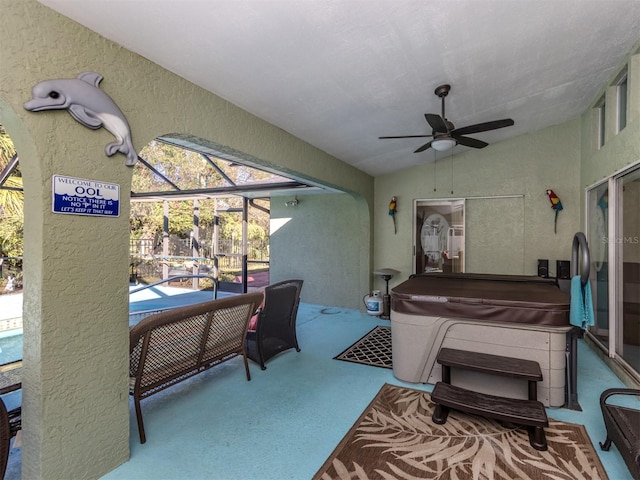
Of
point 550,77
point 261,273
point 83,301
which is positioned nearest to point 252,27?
point 83,301

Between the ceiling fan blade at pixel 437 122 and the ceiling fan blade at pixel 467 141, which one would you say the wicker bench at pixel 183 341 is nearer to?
the ceiling fan blade at pixel 437 122

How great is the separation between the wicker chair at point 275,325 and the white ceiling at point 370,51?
2001mm

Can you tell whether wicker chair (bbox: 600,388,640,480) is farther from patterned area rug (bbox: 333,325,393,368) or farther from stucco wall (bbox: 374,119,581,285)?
stucco wall (bbox: 374,119,581,285)

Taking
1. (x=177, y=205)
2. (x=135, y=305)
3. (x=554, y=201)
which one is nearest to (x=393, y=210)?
(x=554, y=201)

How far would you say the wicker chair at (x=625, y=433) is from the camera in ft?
6.50

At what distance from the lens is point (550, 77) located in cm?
399

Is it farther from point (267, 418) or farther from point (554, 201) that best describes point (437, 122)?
point (554, 201)

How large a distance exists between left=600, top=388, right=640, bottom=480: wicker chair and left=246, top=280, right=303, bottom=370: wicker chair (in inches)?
123

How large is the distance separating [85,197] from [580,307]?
4.01m

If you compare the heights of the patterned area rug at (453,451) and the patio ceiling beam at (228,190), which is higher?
the patio ceiling beam at (228,190)

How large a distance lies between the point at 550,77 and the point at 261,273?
10.2m

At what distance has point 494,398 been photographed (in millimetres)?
2740

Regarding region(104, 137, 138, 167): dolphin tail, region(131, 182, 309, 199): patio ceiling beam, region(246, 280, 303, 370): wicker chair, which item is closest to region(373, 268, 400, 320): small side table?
region(131, 182, 309, 199): patio ceiling beam

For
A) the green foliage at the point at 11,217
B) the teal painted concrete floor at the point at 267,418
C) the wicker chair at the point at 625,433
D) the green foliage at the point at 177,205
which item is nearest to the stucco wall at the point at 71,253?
the teal painted concrete floor at the point at 267,418
